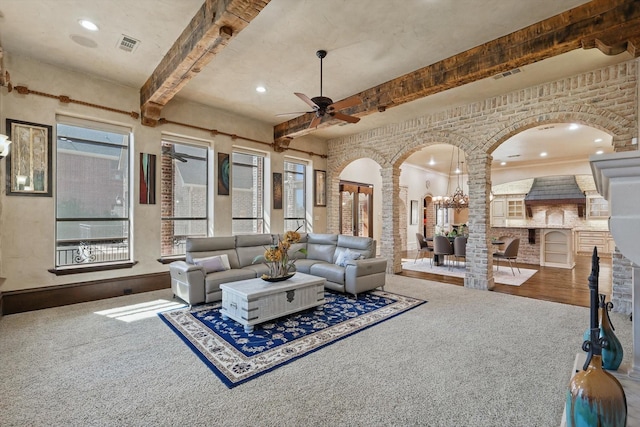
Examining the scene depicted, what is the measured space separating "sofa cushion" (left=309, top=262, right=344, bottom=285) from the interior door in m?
3.56

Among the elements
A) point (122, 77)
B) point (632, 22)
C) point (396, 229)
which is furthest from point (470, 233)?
point (122, 77)

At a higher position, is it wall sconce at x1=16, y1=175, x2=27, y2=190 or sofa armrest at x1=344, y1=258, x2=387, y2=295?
wall sconce at x1=16, y1=175, x2=27, y2=190

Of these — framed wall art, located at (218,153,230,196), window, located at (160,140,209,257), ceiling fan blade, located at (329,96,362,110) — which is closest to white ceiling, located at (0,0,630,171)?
ceiling fan blade, located at (329,96,362,110)

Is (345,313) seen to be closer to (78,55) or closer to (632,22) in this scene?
(632,22)

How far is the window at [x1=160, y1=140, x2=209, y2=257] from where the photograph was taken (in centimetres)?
558

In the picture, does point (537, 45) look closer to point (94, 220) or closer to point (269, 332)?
point (269, 332)

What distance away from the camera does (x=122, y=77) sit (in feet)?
15.5

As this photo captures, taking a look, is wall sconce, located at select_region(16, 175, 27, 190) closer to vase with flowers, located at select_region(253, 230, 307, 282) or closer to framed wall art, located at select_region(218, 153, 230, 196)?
framed wall art, located at select_region(218, 153, 230, 196)

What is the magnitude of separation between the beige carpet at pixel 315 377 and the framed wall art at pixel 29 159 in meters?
1.72

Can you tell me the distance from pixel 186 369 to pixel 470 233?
4947 mm

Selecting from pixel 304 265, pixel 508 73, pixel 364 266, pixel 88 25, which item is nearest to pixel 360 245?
pixel 364 266

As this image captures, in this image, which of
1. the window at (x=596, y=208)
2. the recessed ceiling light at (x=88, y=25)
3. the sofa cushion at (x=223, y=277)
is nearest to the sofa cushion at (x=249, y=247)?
the sofa cushion at (x=223, y=277)

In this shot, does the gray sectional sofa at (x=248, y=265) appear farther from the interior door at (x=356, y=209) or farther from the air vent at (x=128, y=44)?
the interior door at (x=356, y=209)

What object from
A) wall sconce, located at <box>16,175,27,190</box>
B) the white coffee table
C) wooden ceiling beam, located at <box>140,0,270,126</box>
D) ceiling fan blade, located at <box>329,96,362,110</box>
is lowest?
the white coffee table
